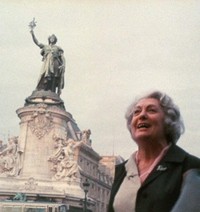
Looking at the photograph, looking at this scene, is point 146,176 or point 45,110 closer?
point 146,176

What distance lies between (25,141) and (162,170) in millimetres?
33764

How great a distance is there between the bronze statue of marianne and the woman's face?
36728mm

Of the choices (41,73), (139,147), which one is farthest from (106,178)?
(139,147)

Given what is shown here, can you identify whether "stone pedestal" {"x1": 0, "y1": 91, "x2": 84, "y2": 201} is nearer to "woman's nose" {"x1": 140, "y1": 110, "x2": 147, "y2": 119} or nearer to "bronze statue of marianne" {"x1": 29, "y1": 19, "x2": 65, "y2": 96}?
"bronze statue of marianne" {"x1": 29, "y1": 19, "x2": 65, "y2": 96}

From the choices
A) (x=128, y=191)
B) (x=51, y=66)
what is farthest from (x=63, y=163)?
(x=128, y=191)

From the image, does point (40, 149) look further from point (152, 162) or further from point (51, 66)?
point (152, 162)

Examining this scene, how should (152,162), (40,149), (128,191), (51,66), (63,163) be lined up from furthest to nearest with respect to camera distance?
1. (51,66)
2. (40,149)
3. (63,163)
4. (152,162)
5. (128,191)

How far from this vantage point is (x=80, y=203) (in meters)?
34.2

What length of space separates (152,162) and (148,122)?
30 centimetres

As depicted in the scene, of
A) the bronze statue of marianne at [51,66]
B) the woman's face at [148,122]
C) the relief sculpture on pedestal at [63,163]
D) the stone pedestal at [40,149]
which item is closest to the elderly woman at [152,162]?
the woman's face at [148,122]

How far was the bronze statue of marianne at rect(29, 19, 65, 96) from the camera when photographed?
39.8m

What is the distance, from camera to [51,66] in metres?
39.9

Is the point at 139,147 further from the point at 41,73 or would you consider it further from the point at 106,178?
the point at 106,178

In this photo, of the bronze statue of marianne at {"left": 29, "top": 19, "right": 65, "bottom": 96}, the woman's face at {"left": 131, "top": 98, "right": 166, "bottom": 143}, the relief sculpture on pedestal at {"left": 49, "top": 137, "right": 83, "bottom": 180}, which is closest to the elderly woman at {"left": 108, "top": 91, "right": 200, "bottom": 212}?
the woman's face at {"left": 131, "top": 98, "right": 166, "bottom": 143}
